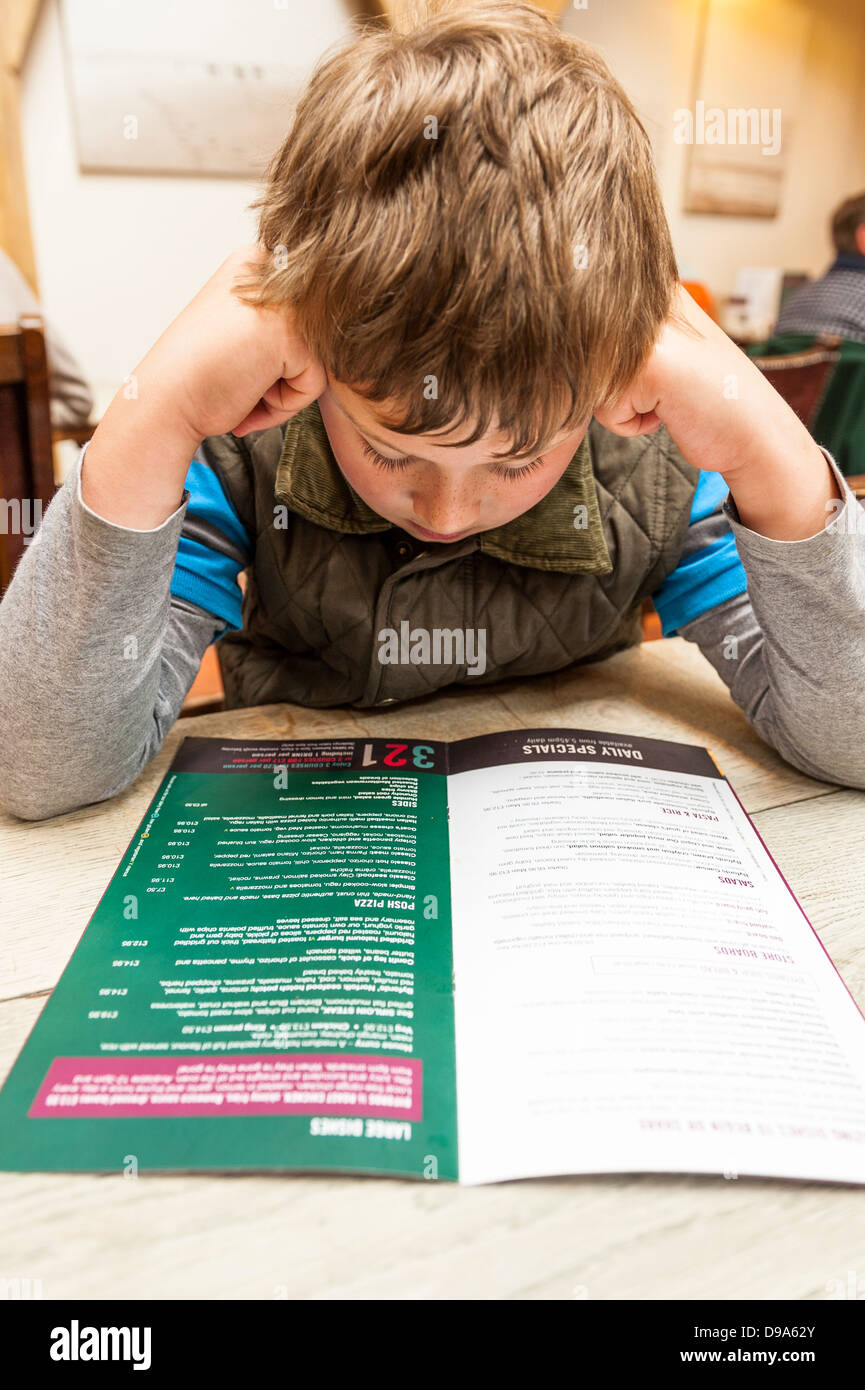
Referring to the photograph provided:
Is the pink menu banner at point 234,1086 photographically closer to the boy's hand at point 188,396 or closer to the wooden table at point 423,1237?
the wooden table at point 423,1237

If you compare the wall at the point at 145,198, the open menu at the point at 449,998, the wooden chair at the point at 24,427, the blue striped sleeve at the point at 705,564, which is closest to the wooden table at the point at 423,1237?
the open menu at the point at 449,998

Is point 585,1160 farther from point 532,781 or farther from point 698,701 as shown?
point 698,701

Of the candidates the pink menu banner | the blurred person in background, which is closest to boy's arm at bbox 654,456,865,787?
the pink menu banner

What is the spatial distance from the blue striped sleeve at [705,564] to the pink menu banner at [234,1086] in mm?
557

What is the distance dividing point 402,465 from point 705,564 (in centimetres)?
36

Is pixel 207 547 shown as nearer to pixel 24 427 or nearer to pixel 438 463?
pixel 438 463

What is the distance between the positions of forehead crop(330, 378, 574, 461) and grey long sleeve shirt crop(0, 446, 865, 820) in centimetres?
15

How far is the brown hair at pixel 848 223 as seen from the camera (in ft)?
10.6

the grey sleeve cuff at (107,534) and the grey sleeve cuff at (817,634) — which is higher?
the grey sleeve cuff at (107,534)

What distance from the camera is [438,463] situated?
584 millimetres
